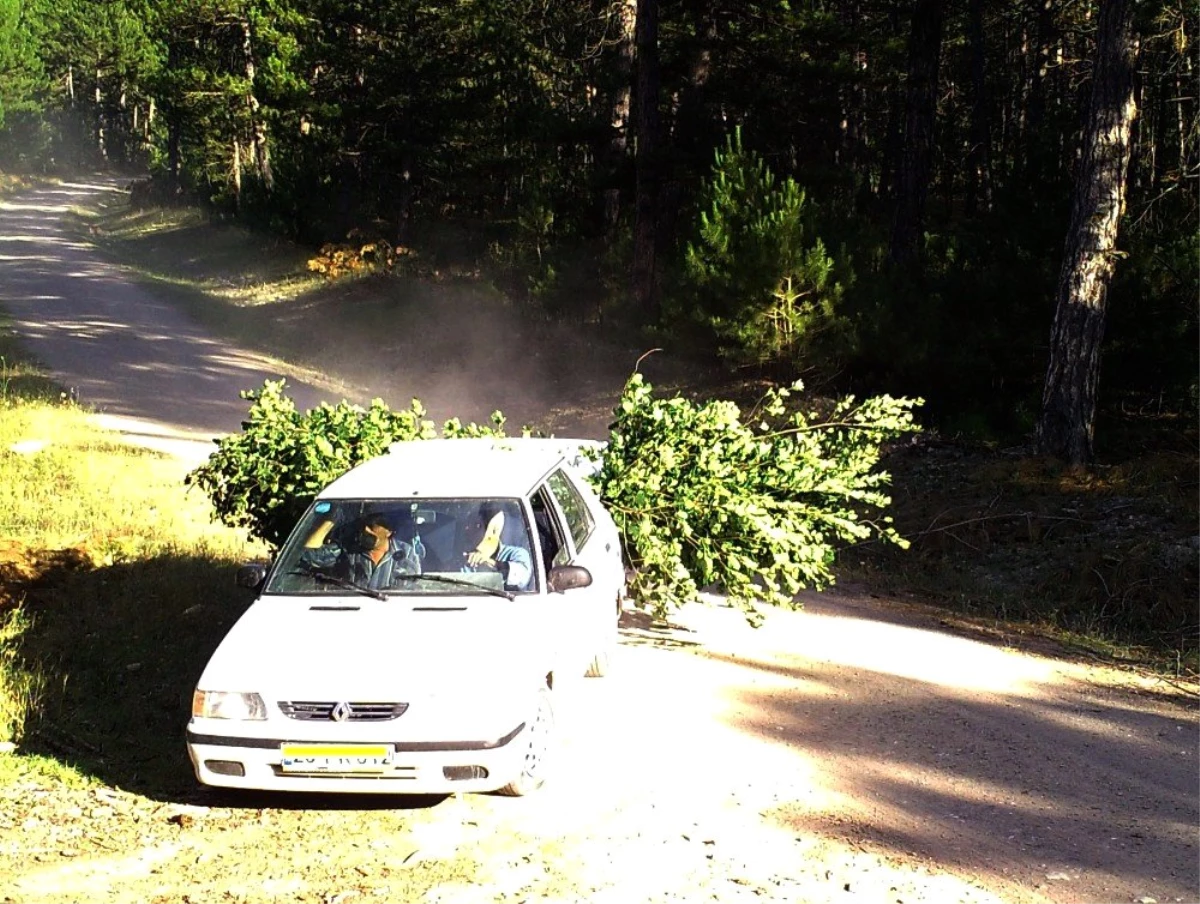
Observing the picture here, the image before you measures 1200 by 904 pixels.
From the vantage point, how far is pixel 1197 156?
736 inches

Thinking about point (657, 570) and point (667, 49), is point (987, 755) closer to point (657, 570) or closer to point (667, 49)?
point (657, 570)

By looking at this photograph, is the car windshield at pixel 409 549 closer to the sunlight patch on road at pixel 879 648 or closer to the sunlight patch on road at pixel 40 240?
the sunlight patch on road at pixel 879 648

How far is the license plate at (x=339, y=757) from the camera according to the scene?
224 inches

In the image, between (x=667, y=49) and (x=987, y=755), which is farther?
(x=667, y=49)

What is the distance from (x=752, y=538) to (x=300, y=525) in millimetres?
3597

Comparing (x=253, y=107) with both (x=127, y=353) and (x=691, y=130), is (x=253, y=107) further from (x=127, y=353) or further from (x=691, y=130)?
(x=691, y=130)

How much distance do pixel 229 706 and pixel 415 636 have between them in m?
0.98

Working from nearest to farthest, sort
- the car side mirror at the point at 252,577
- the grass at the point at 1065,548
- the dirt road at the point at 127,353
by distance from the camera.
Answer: the car side mirror at the point at 252,577, the grass at the point at 1065,548, the dirt road at the point at 127,353

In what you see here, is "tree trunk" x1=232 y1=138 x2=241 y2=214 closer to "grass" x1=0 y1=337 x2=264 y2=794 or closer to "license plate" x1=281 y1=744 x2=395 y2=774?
"grass" x1=0 y1=337 x2=264 y2=794

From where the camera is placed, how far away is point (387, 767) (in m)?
5.69

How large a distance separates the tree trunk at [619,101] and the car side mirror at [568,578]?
18.4 metres

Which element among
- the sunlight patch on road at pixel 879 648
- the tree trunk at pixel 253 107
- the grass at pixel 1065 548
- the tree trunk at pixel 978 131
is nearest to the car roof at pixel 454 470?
the sunlight patch on road at pixel 879 648

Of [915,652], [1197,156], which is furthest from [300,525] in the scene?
[1197,156]

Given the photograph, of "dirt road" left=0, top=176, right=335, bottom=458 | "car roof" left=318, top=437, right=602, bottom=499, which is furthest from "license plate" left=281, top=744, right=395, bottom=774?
"dirt road" left=0, top=176, right=335, bottom=458
